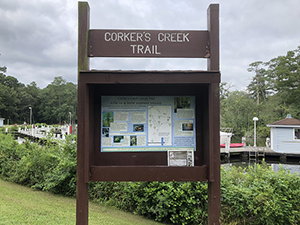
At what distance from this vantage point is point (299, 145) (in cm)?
1777

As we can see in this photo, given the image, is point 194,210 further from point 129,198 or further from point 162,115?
point 162,115

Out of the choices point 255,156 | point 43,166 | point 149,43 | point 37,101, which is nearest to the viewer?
point 149,43

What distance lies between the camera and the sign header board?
117 inches

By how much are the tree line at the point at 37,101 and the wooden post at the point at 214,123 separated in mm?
60856

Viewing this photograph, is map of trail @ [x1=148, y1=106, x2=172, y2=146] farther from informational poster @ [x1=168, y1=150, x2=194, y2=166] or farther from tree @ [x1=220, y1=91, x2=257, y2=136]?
tree @ [x1=220, y1=91, x2=257, y2=136]

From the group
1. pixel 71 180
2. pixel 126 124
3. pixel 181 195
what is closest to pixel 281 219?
pixel 181 195

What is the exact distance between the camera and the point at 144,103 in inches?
121

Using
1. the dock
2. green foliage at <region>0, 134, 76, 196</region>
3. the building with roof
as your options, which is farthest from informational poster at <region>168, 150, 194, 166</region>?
the building with roof

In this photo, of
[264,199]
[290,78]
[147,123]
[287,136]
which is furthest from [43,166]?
[290,78]

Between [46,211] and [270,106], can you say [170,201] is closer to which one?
[46,211]

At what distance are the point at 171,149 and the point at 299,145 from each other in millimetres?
19290

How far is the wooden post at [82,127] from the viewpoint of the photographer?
2740 millimetres

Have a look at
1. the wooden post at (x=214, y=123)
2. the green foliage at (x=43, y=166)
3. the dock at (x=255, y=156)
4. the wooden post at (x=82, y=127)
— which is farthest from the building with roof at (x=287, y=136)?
the wooden post at (x=82, y=127)

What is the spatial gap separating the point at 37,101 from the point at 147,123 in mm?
75954
